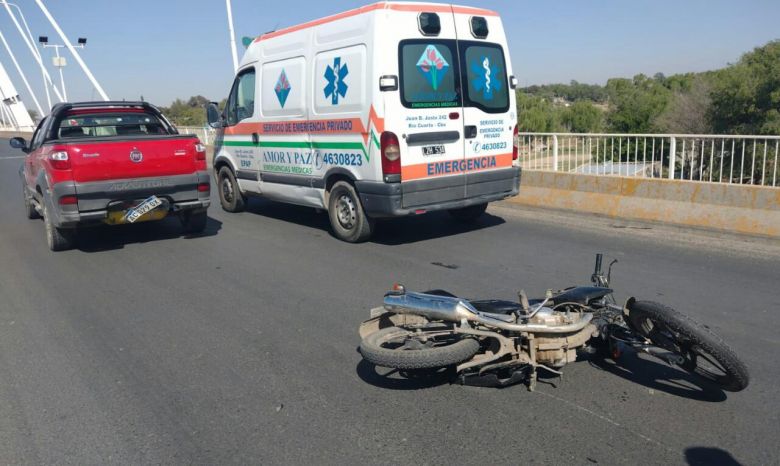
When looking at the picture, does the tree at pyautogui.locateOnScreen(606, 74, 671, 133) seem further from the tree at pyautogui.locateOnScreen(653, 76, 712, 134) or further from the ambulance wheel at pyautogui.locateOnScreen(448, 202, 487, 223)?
the ambulance wheel at pyautogui.locateOnScreen(448, 202, 487, 223)

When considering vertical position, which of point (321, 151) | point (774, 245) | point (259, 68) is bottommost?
point (774, 245)

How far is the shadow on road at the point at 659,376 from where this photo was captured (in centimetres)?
355

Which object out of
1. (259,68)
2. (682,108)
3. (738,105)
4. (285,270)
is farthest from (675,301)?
(682,108)

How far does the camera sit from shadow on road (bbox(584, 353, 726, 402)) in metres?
3.55

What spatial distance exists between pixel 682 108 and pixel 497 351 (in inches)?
1228

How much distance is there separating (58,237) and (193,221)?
163 cm

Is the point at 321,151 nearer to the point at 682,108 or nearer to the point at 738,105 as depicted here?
the point at 738,105

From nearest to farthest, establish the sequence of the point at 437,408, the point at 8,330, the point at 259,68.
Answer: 1. the point at 437,408
2. the point at 8,330
3. the point at 259,68

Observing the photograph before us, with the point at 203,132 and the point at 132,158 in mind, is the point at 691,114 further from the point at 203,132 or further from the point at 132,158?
the point at 132,158

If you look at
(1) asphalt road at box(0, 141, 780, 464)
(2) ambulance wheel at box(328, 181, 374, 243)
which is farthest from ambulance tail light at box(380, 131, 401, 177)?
A: (1) asphalt road at box(0, 141, 780, 464)

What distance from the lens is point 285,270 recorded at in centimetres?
662

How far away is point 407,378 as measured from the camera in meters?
3.91

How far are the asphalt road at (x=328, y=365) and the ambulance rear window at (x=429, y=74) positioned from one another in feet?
5.53

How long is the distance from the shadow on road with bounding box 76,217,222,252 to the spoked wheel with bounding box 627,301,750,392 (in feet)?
21.1
